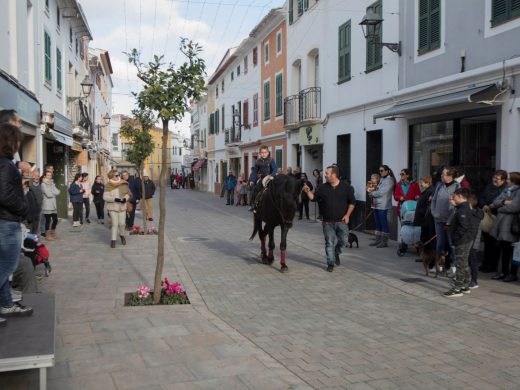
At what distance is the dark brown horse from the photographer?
967cm

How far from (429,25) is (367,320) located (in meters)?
7.90

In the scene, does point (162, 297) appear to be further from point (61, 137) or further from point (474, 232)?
point (61, 137)

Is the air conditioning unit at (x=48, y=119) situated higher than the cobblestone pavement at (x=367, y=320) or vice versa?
the air conditioning unit at (x=48, y=119)

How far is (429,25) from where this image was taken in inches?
469

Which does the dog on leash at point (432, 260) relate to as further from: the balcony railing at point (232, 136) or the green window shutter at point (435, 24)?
the balcony railing at point (232, 136)

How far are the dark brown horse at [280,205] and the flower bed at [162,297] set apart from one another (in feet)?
8.91

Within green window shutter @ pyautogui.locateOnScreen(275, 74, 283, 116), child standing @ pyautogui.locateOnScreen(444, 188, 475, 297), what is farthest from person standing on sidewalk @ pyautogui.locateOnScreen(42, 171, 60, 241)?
green window shutter @ pyautogui.locateOnScreen(275, 74, 283, 116)

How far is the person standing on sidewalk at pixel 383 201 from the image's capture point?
1236 cm

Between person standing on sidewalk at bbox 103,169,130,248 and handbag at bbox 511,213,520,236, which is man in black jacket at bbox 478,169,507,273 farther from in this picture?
person standing on sidewalk at bbox 103,169,130,248

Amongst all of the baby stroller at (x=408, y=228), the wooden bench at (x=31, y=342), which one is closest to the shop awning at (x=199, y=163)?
the baby stroller at (x=408, y=228)

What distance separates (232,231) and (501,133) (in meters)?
8.59

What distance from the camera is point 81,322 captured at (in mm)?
6254

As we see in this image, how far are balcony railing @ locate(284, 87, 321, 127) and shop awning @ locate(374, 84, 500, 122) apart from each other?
676 cm

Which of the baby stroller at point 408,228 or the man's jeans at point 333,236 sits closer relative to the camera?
the man's jeans at point 333,236
